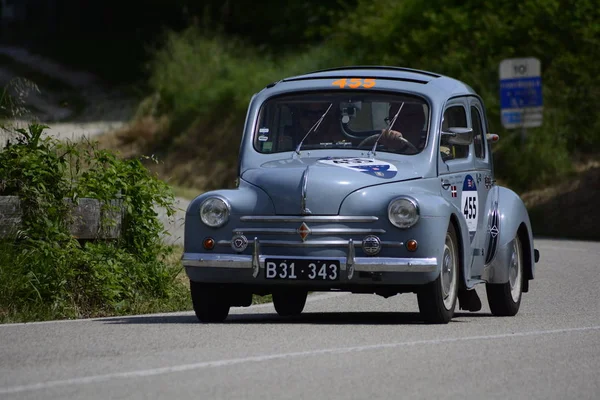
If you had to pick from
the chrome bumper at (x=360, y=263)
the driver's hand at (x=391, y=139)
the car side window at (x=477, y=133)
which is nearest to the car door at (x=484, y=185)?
the car side window at (x=477, y=133)

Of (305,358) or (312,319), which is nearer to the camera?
(305,358)

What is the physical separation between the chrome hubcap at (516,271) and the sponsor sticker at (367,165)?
1956 millimetres

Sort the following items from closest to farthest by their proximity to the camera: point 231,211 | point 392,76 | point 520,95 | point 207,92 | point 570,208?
1. point 231,211
2. point 392,76
3. point 570,208
4. point 520,95
5. point 207,92

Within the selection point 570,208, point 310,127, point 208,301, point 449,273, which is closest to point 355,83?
point 310,127

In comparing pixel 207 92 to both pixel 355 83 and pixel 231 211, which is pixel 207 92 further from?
pixel 231 211

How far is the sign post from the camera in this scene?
3080 centimetres

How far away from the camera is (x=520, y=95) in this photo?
30.9 metres

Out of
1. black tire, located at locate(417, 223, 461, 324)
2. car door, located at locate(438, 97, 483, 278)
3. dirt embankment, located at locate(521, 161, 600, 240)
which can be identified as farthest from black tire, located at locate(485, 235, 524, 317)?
dirt embankment, located at locate(521, 161, 600, 240)

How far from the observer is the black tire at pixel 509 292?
41.1 ft

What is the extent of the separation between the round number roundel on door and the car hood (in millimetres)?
736

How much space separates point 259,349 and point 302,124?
334 centimetres

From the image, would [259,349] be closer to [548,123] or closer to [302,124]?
[302,124]

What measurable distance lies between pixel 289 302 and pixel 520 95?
63.2 feet

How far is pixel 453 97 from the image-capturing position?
12.3 metres
